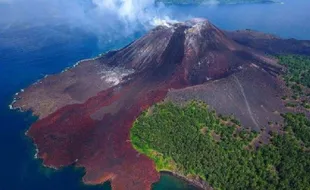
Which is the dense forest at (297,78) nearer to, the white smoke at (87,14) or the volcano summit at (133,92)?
the volcano summit at (133,92)

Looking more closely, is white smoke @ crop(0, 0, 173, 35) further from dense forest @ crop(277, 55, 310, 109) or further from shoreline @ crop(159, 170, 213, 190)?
shoreline @ crop(159, 170, 213, 190)

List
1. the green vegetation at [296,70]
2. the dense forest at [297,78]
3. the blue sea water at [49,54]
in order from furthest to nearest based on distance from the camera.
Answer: the green vegetation at [296,70] < the dense forest at [297,78] < the blue sea water at [49,54]

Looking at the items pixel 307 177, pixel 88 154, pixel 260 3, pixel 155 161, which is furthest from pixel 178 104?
pixel 260 3

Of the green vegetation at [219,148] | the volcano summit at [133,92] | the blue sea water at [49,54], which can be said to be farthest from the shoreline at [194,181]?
the volcano summit at [133,92]

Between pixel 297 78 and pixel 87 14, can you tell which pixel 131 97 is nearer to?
pixel 297 78

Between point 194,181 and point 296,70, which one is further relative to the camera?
point 296,70

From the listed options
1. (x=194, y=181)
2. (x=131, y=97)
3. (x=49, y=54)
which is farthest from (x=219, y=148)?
(x=49, y=54)
